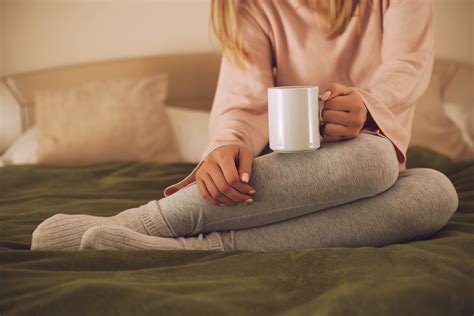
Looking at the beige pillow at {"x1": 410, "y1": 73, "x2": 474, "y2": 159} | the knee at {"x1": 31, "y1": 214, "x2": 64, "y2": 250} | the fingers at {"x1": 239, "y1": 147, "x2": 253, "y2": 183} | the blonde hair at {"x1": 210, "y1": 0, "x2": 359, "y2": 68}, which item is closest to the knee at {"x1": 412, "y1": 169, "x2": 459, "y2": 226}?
the fingers at {"x1": 239, "y1": 147, "x2": 253, "y2": 183}

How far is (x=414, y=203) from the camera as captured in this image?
1122 mm

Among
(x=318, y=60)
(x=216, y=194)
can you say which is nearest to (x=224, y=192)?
(x=216, y=194)

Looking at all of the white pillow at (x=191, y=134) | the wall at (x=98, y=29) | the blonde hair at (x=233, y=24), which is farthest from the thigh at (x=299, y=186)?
the wall at (x=98, y=29)

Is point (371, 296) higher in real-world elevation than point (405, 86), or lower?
lower

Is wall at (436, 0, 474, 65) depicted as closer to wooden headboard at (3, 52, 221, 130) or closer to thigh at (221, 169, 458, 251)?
wooden headboard at (3, 52, 221, 130)

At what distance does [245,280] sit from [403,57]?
66cm

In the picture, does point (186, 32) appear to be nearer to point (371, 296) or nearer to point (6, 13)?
point (6, 13)

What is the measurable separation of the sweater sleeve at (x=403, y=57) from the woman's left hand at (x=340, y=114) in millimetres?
159

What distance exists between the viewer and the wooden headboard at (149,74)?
2.67 meters

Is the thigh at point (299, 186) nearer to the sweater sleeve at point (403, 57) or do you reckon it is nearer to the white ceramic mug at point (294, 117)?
the white ceramic mug at point (294, 117)

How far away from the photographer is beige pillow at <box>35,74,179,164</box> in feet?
7.27

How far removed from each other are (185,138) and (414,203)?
1.29 m

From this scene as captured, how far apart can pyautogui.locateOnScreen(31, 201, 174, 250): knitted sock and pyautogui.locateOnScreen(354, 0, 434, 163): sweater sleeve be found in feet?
1.60

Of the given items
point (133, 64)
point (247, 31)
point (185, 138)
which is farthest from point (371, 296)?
point (133, 64)
